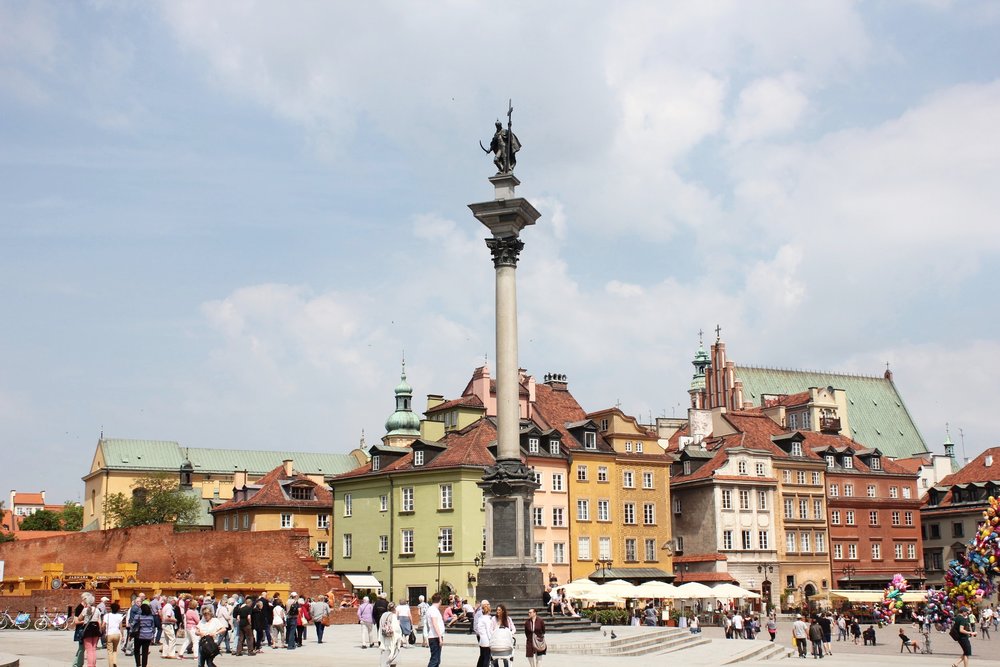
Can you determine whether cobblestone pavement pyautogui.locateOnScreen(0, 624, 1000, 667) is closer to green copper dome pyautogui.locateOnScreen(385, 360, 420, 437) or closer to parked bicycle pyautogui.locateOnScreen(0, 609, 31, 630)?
parked bicycle pyautogui.locateOnScreen(0, 609, 31, 630)

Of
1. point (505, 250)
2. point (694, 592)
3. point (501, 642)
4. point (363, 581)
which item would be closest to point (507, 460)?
point (505, 250)

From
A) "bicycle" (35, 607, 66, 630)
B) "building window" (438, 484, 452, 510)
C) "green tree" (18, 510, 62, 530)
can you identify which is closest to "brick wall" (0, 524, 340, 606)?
"building window" (438, 484, 452, 510)

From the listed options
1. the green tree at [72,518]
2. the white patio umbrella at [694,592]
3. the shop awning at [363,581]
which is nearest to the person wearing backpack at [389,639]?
the white patio umbrella at [694,592]

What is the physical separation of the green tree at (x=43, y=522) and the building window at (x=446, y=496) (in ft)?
279

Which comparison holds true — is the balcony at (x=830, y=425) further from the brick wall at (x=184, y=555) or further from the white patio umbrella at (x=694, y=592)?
the brick wall at (x=184, y=555)

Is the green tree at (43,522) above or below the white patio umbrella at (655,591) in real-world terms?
above

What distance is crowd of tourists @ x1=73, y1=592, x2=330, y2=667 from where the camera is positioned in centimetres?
2391

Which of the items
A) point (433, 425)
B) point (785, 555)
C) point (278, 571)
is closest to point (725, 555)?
point (785, 555)

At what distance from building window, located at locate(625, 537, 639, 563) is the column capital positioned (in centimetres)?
3619

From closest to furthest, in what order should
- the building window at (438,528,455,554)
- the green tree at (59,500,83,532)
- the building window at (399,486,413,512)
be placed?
the building window at (438,528,455,554) → the building window at (399,486,413,512) → the green tree at (59,500,83,532)

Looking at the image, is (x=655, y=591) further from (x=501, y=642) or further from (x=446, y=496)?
(x=501, y=642)

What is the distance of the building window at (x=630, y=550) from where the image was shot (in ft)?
226

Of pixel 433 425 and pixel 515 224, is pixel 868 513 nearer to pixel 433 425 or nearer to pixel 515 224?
pixel 433 425

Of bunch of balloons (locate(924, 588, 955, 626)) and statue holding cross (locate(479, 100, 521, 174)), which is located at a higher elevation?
statue holding cross (locate(479, 100, 521, 174))
